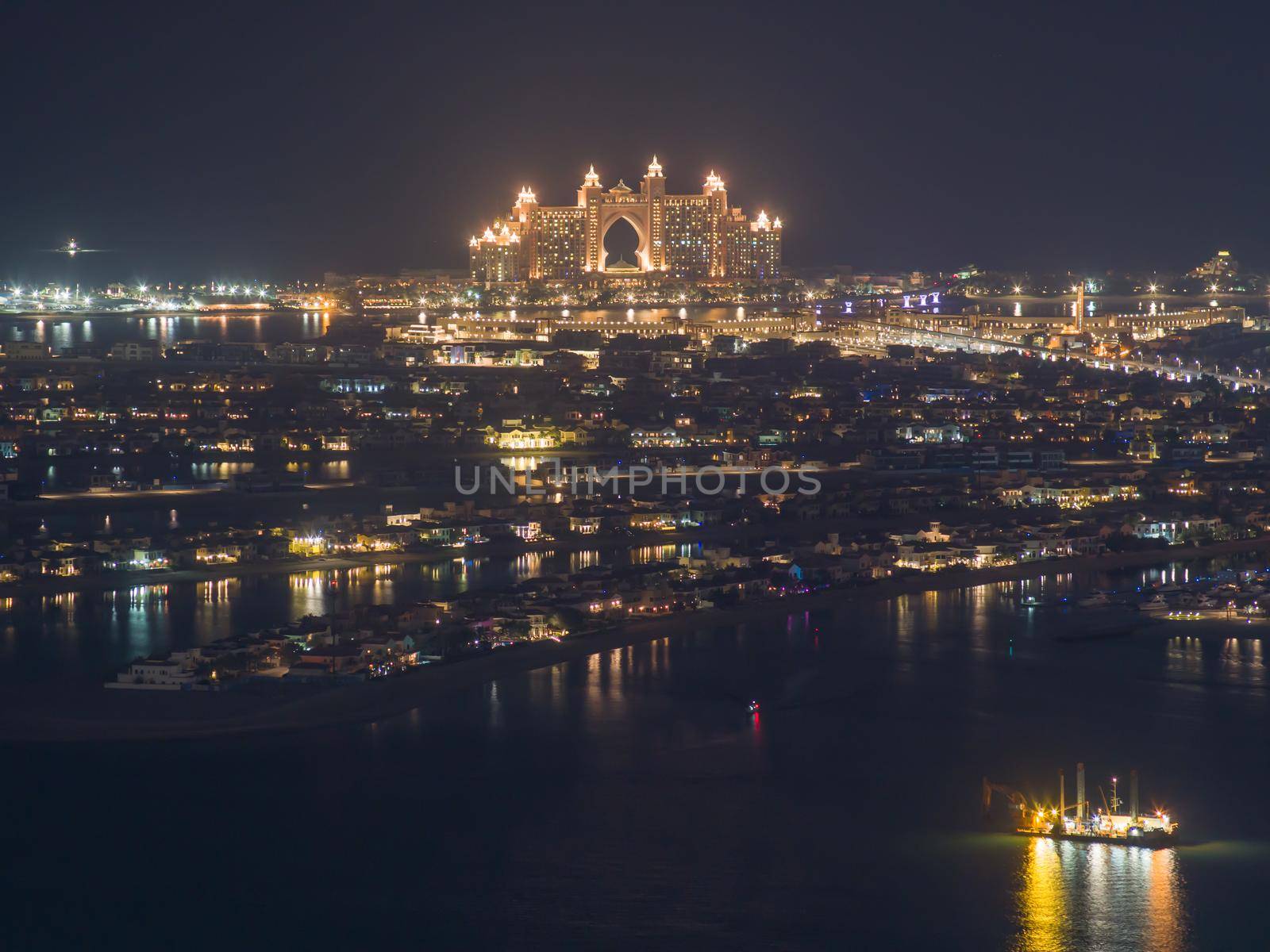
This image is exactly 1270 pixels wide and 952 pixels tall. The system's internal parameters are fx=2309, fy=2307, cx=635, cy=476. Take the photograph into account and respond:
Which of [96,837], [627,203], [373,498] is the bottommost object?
[96,837]

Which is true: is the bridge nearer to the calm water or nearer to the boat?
the calm water

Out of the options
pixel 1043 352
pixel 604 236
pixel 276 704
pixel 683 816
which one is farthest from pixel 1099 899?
pixel 604 236

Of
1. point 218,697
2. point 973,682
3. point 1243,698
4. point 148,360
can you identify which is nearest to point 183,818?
point 218,697

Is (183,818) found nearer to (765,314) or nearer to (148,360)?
(148,360)

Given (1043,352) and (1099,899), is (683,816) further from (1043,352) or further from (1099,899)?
(1043,352)

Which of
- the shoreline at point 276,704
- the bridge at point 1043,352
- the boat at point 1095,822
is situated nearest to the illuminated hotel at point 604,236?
the bridge at point 1043,352

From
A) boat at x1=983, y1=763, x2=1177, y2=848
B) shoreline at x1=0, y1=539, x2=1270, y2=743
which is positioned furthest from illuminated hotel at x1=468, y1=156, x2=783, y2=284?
boat at x1=983, y1=763, x2=1177, y2=848

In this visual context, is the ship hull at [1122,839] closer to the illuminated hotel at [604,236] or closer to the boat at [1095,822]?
the boat at [1095,822]
